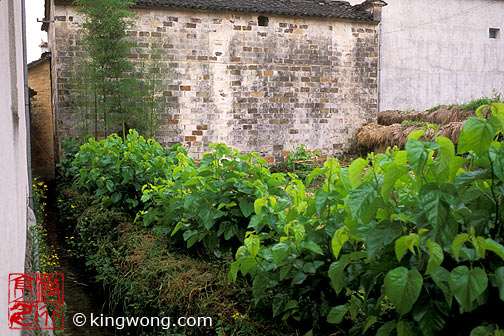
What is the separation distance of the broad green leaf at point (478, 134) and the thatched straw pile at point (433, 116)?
1064 centimetres

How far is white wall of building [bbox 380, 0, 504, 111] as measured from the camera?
18.8 meters

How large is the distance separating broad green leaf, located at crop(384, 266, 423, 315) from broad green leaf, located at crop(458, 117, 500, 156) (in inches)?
19.5

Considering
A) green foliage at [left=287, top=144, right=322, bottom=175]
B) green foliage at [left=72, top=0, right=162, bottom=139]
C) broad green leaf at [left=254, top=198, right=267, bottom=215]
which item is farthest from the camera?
green foliage at [left=287, top=144, right=322, bottom=175]

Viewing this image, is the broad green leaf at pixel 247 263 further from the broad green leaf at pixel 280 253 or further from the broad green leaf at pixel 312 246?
the broad green leaf at pixel 312 246

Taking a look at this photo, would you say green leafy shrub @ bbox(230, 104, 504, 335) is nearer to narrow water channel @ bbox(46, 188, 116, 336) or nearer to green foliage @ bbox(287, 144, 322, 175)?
narrow water channel @ bbox(46, 188, 116, 336)

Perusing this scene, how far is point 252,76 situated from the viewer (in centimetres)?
1360

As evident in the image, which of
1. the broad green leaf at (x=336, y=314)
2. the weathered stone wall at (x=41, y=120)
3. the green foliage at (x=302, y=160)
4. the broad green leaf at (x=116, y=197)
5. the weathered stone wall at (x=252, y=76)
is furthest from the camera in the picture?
the weathered stone wall at (x=41, y=120)

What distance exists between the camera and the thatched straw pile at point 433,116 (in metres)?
12.4

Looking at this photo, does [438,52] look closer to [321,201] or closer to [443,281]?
[321,201]

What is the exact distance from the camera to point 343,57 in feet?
47.5

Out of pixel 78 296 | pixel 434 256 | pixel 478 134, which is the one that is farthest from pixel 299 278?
pixel 78 296

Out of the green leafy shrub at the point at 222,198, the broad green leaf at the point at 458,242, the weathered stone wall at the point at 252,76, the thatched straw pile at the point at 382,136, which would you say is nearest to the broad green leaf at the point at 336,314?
the broad green leaf at the point at 458,242

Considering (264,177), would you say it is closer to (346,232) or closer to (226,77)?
(346,232)

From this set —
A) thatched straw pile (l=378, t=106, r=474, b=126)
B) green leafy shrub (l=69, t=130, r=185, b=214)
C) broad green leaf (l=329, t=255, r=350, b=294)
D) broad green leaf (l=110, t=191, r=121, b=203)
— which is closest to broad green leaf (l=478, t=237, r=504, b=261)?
broad green leaf (l=329, t=255, r=350, b=294)
